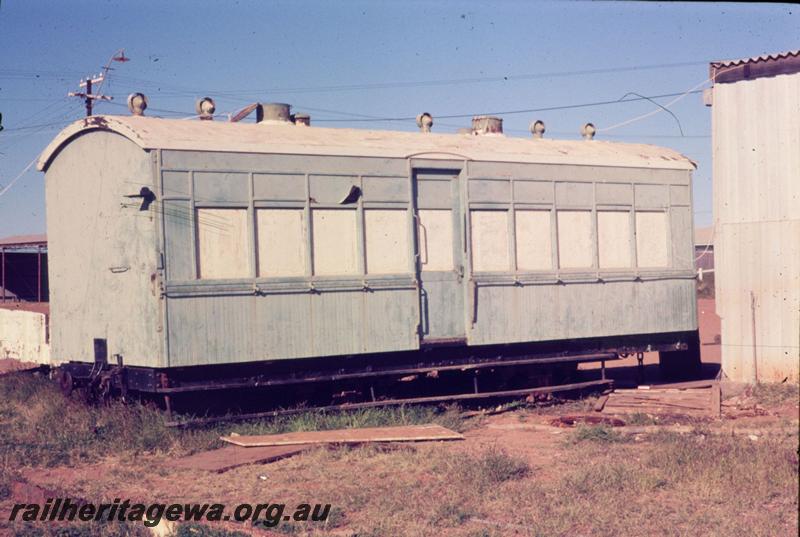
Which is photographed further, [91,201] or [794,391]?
[794,391]

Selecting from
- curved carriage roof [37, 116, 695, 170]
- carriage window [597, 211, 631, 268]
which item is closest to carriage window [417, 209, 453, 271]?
curved carriage roof [37, 116, 695, 170]

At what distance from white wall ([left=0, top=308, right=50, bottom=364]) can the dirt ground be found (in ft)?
32.1

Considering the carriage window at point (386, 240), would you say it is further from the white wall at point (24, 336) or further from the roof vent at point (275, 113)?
the white wall at point (24, 336)

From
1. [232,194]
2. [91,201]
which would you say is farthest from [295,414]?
[91,201]

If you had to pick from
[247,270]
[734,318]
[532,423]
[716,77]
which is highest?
[716,77]

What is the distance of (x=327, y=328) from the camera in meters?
11.6

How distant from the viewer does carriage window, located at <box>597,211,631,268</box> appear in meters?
13.9

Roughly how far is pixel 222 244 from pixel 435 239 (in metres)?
2.98

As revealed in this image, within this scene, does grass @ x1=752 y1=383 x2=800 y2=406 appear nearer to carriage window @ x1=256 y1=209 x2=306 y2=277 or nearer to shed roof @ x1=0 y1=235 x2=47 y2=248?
carriage window @ x1=256 y1=209 x2=306 y2=277

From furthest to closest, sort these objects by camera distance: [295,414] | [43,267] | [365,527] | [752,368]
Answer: [43,267], [752,368], [295,414], [365,527]

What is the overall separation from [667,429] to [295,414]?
4.44m

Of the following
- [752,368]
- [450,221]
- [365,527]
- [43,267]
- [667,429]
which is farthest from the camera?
[43,267]

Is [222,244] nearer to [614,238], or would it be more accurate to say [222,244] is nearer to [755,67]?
[614,238]

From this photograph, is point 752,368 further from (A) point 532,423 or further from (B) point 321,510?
(B) point 321,510
